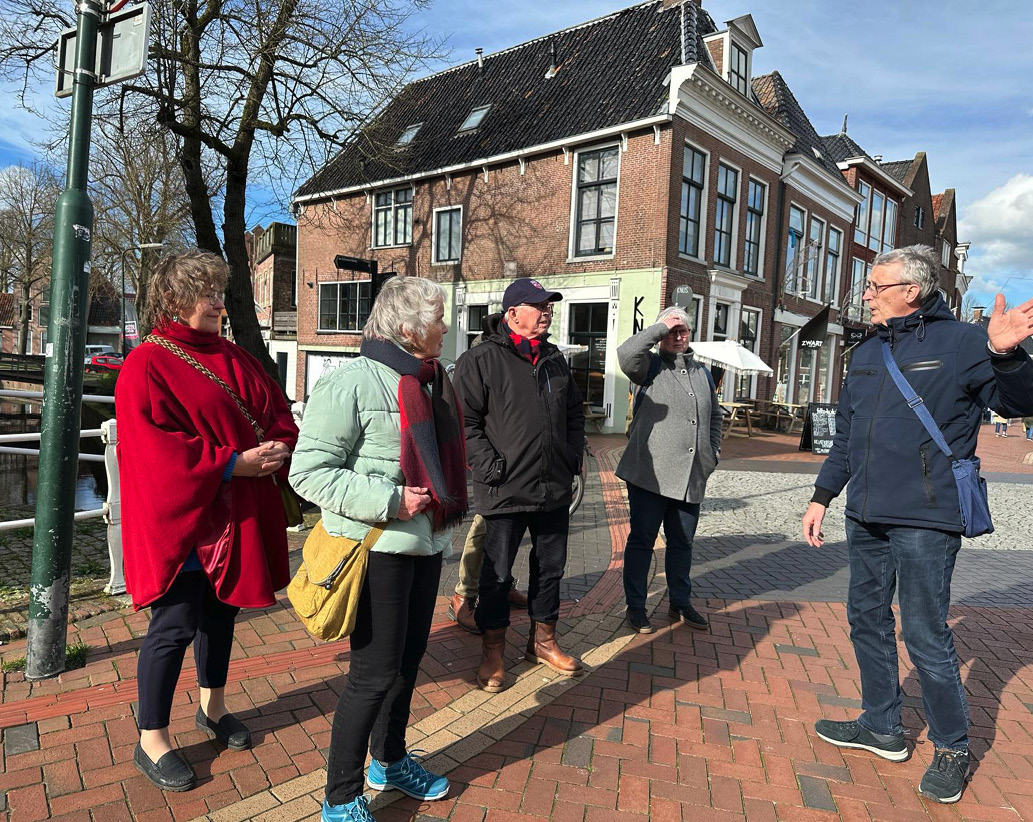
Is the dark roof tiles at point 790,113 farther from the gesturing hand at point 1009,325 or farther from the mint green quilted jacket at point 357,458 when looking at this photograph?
the mint green quilted jacket at point 357,458

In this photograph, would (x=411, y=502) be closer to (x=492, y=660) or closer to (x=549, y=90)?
(x=492, y=660)

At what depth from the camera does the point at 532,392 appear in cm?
317

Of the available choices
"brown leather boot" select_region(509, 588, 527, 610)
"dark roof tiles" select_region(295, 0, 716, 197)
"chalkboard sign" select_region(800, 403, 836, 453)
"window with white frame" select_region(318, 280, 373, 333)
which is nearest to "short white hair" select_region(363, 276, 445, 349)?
"brown leather boot" select_region(509, 588, 527, 610)

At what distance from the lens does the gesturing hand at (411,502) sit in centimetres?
199

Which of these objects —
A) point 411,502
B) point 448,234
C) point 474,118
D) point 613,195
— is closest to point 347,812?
point 411,502

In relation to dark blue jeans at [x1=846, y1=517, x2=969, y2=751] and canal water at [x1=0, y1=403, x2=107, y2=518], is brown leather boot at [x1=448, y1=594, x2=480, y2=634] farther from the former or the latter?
canal water at [x1=0, y1=403, x2=107, y2=518]

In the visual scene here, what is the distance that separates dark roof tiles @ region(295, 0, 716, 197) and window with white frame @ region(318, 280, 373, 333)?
10.1ft

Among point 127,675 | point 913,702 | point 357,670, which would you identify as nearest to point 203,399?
point 357,670

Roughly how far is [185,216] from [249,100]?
14680mm

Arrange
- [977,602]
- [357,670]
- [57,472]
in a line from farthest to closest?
[977,602] < [57,472] < [357,670]

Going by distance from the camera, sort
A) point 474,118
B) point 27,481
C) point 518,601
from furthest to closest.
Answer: point 474,118 < point 27,481 < point 518,601

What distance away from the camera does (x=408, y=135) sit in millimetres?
20641

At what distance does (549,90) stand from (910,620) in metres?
17.3

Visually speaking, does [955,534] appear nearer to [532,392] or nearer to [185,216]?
[532,392]
